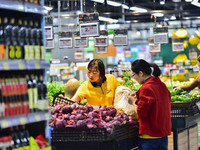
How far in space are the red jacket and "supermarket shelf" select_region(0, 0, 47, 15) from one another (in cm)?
162

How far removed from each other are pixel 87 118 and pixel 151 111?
0.70 m

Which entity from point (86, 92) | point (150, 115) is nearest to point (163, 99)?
point (150, 115)

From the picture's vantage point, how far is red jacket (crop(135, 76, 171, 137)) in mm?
3912

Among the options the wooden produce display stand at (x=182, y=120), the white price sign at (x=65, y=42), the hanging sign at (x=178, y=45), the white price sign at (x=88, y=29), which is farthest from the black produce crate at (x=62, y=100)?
the hanging sign at (x=178, y=45)

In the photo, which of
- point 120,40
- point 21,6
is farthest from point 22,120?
point 120,40

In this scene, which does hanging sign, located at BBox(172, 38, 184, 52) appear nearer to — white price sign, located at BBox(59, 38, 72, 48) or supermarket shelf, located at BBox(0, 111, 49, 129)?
white price sign, located at BBox(59, 38, 72, 48)

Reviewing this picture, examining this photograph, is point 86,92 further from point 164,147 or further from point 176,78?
point 176,78

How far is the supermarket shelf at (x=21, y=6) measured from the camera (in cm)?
254

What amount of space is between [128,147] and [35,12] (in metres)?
1.94

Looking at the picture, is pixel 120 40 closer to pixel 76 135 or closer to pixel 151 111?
pixel 151 111

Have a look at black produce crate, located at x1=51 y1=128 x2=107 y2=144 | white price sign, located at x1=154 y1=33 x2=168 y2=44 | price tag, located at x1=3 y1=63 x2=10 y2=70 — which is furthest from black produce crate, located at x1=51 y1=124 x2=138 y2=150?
white price sign, located at x1=154 y1=33 x2=168 y2=44

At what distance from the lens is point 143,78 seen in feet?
13.4

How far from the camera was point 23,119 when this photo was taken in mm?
2592

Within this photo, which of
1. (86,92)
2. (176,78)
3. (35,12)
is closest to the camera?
(35,12)
